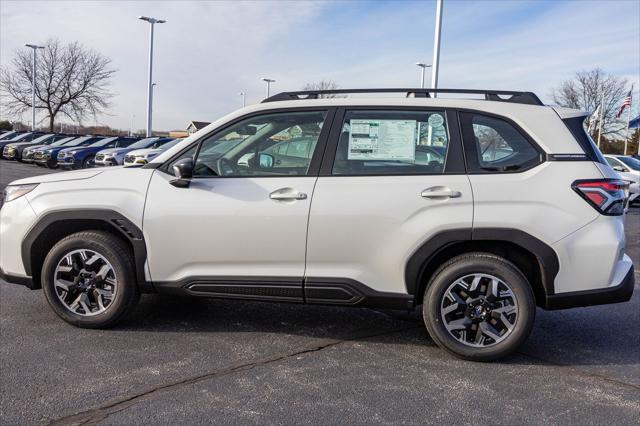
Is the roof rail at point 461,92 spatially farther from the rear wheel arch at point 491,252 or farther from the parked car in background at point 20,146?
the parked car in background at point 20,146

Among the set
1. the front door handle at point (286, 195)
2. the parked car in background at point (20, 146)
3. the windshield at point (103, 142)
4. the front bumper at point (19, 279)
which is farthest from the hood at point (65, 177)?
the parked car in background at point (20, 146)

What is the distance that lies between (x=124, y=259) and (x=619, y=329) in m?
3.97

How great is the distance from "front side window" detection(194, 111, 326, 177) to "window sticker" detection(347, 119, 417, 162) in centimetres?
29

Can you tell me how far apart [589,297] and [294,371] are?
6.56ft

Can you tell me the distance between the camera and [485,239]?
12.8 feet

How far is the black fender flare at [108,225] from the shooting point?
4.21m

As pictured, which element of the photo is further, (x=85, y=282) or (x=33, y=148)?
(x=33, y=148)

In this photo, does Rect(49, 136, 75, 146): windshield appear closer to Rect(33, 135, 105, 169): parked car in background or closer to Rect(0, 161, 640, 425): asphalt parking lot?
Rect(33, 135, 105, 169): parked car in background

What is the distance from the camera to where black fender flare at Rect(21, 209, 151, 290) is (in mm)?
4215

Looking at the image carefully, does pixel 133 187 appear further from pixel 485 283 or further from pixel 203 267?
pixel 485 283

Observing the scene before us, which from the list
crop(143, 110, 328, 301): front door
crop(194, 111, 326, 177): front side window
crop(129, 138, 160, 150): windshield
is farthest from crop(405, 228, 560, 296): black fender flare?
crop(129, 138, 160, 150): windshield

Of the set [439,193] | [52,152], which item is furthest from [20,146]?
[439,193]

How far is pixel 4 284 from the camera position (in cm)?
570

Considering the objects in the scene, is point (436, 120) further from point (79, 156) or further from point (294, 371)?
point (79, 156)
